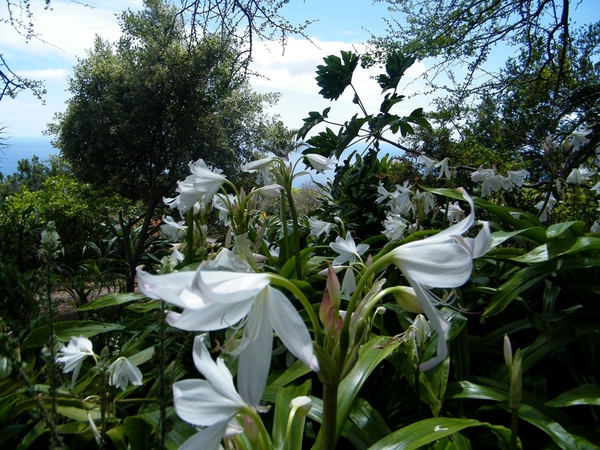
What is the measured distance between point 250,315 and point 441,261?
0.23 metres

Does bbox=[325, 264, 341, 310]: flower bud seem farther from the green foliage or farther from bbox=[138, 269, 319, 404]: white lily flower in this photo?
the green foliage

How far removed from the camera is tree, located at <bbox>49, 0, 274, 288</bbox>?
34.1ft

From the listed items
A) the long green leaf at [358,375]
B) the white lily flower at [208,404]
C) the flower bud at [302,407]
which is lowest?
the long green leaf at [358,375]

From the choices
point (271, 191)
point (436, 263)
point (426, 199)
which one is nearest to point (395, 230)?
point (426, 199)

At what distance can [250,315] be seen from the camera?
489 millimetres

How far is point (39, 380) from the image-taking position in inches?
56.2

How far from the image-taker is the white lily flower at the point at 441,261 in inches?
18.9

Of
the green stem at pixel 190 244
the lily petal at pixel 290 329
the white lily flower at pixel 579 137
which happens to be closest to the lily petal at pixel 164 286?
the lily petal at pixel 290 329

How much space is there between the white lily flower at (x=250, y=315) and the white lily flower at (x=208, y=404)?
0.06m

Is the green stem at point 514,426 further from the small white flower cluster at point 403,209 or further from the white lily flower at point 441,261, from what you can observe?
the small white flower cluster at point 403,209

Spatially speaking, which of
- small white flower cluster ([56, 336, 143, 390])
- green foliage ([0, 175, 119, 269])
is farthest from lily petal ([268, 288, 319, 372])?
green foliage ([0, 175, 119, 269])

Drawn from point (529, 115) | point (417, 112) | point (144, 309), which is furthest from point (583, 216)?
point (529, 115)

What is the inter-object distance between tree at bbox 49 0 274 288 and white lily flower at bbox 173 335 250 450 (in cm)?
1010

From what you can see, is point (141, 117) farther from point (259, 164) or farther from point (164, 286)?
point (164, 286)
